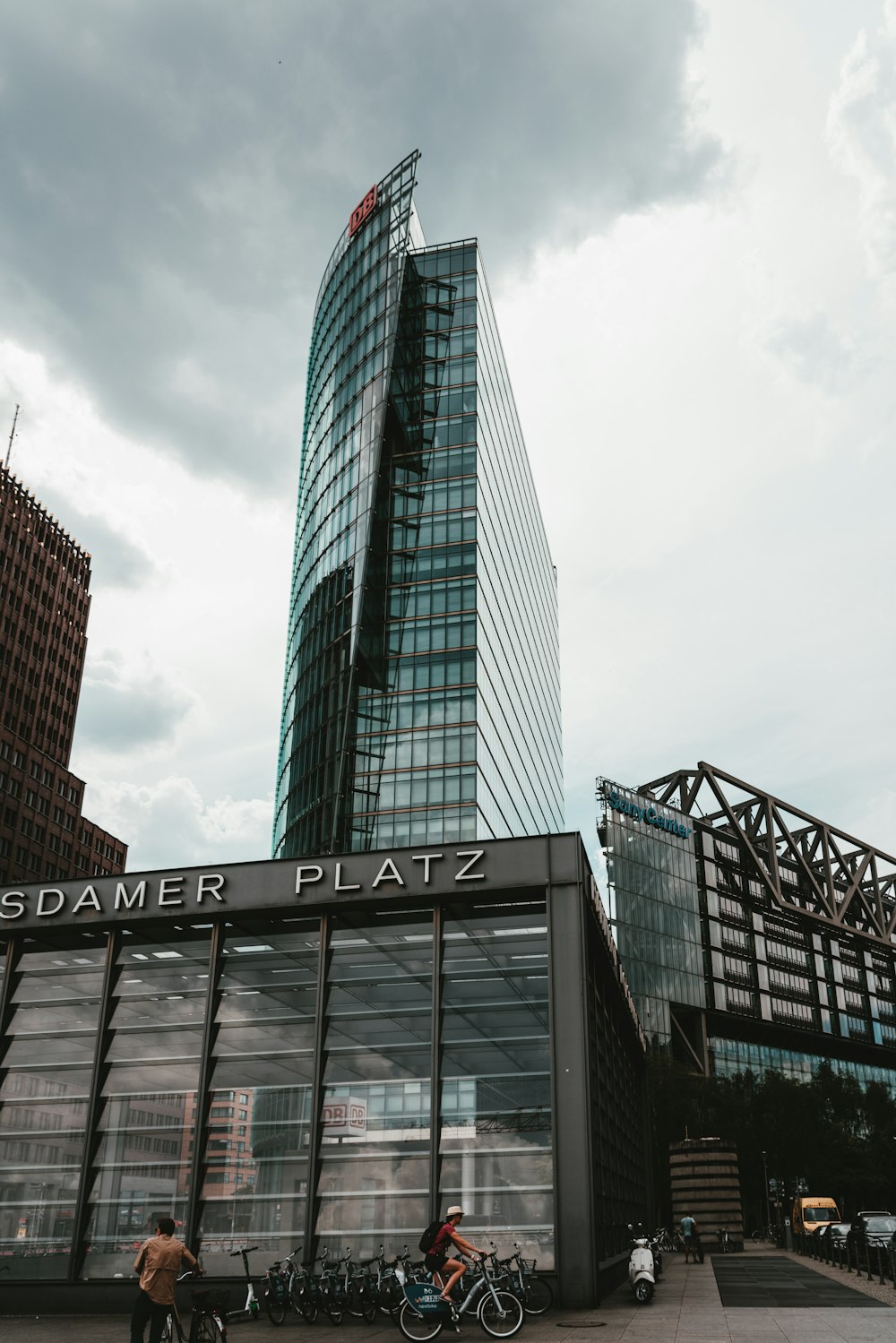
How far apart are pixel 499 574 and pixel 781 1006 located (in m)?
62.3

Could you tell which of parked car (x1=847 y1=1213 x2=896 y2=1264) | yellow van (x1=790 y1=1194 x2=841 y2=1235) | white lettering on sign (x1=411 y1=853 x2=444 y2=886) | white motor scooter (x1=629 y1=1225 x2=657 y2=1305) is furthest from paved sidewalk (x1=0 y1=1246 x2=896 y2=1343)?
yellow van (x1=790 y1=1194 x2=841 y2=1235)

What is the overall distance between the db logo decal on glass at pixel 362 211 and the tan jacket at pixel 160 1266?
406 feet

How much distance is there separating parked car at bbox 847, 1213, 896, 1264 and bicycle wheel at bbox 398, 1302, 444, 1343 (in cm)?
1902

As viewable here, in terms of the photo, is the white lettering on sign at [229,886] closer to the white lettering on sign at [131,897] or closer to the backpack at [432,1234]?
the white lettering on sign at [131,897]

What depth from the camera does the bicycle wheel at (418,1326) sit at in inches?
656

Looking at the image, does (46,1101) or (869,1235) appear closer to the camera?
(46,1101)

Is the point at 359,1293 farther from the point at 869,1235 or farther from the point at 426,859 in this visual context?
the point at 869,1235

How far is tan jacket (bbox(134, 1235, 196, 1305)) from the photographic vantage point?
1448cm

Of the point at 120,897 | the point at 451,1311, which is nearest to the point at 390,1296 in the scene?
the point at 451,1311

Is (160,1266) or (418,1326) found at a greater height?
(160,1266)

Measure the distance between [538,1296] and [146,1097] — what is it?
9180 millimetres

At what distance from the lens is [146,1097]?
23.5 m

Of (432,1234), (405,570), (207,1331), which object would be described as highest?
(405,570)

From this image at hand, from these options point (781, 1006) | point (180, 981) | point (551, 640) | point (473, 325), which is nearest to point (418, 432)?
point (473, 325)
